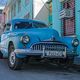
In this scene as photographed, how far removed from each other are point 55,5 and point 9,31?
727cm

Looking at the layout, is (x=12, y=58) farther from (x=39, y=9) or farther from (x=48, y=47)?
(x=39, y=9)

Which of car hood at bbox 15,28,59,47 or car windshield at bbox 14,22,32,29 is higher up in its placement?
car windshield at bbox 14,22,32,29

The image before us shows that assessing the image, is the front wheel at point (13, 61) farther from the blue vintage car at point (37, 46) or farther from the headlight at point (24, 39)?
the headlight at point (24, 39)

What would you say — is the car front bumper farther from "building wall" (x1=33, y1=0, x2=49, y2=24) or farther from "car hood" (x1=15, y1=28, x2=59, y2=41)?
"building wall" (x1=33, y1=0, x2=49, y2=24)

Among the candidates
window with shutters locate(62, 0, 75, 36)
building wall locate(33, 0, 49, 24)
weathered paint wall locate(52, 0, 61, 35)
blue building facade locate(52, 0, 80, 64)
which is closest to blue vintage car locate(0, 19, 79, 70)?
blue building facade locate(52, 0, 80, 64)

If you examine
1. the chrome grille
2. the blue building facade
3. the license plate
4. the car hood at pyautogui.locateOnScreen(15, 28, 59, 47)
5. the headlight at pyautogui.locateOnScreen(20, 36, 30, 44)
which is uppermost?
the blue building facade

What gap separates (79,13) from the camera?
51.2 feet

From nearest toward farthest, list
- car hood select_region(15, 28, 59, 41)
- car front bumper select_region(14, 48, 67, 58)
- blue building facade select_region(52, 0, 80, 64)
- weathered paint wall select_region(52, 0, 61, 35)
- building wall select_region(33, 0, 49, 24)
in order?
car front bumper select_region(14, 48, 67, 58)
car hood select_region(15, 28, 59, 41)
blue building facade select_region(52, 0, 80, 64)
weathered paint wall select_region(52, 0, 61, 35)
building wall select_region(33, 0, 49, 24)

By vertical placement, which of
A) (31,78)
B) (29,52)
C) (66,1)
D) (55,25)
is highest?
(66,1)

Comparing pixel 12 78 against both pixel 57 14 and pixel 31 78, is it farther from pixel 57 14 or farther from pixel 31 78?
pixel 57 14

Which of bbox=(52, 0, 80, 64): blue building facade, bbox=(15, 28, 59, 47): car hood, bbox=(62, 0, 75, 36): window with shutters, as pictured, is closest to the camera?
bbox=(15, 28, 59, 47): car hood

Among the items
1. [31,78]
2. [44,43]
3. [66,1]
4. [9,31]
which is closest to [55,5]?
[66,1]

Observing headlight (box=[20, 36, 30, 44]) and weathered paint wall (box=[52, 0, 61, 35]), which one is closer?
headlight (box=[20, 36, 30, 44])

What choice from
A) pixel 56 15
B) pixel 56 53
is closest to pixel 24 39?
pixel 56 53
